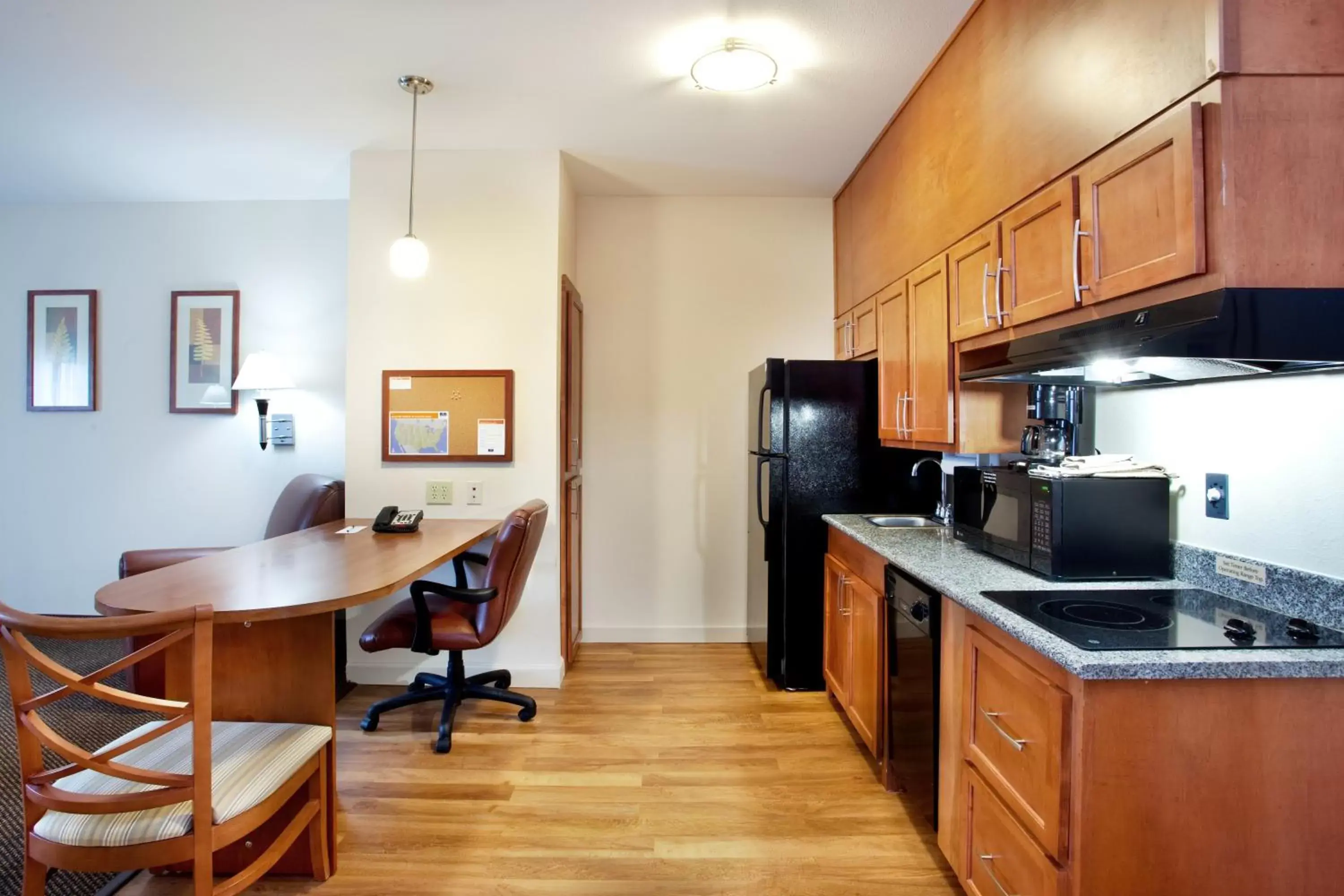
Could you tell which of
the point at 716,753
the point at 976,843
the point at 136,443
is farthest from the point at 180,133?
the point at 976,843

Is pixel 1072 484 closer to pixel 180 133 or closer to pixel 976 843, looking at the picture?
pixel 976 843

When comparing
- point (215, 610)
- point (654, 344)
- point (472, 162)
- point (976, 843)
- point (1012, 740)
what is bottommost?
point (976, 843)

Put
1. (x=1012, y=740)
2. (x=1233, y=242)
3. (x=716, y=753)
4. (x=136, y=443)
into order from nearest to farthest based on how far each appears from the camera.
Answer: (x=1233, y=242) < (x=1012, y=740) < (x=716, y=753) < (x=136, y=443)

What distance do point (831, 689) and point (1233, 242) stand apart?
212cm

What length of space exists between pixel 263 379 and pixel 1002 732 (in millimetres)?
3532

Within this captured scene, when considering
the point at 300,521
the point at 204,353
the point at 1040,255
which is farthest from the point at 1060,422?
the point at 204,353

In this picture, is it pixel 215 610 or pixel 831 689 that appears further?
pixel 831 689

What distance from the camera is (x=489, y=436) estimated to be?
2779 millimetres

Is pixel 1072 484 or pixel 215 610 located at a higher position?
pixel 1072 484

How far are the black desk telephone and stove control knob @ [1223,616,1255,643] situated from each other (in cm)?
248

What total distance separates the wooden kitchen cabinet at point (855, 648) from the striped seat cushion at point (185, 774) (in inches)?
67.1

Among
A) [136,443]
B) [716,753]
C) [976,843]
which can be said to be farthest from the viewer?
[136,443]

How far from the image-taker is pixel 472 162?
110 inches

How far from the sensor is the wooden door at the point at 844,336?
3086 mm
